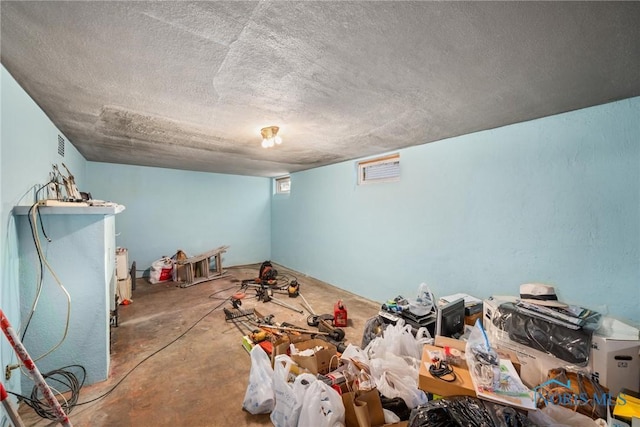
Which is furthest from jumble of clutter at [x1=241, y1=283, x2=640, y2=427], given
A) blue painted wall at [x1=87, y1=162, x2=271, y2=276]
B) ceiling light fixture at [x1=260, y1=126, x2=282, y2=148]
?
blue painted wall at [x1=87, y1=162, x2=271, y2=276]

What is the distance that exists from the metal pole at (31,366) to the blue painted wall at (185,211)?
4.29 metres

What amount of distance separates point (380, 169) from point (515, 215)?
183 cm

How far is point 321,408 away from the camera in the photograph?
1.35 metres

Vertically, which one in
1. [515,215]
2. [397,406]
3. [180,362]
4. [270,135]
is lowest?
[180,362]

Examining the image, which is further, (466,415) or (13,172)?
(13,172)

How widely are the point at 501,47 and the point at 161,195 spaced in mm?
5892

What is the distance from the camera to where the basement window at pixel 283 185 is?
6017mm

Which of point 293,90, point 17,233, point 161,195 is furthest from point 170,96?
point 161,195

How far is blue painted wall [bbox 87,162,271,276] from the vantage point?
4688 millimetres

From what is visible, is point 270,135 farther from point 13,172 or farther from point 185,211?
point 185,211

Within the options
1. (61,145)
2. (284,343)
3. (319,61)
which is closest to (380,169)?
(319,61)

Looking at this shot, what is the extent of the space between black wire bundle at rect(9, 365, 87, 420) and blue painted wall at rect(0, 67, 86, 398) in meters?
0.13

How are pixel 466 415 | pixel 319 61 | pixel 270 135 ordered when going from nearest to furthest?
pixel 466 415 → pixel 319 61 → pixel 270 135

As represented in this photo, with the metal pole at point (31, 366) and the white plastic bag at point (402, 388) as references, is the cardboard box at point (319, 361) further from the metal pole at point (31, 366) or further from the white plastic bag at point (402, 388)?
the metal pole at point (31, 366)
